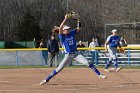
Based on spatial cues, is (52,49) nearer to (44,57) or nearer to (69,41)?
(44,57)

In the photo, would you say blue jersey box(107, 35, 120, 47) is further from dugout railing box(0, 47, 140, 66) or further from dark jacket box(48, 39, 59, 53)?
dugout railing box(0, 47, 140, 66)

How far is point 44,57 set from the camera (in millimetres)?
29141

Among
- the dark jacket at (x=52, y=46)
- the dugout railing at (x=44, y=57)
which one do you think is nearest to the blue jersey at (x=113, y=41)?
the dark jacket at (x=52, y=46)

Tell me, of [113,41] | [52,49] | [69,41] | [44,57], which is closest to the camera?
[69,41]

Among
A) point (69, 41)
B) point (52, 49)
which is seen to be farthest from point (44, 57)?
point (69, 41)

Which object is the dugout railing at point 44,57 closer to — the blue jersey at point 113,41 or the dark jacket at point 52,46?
the dark jacket at point 52,46

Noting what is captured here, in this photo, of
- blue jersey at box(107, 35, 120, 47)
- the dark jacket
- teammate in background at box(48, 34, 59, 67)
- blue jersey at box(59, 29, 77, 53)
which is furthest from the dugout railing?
blue jersey at box(59, 29, 77, 53)

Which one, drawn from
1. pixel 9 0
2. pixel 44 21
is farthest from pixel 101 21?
pixel 9 0

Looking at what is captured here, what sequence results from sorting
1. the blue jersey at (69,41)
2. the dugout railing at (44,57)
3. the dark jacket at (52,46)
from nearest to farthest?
1. the blue jersey at (69,41)
2. the dark jacket at (52,46)
3. the dugout railing at (44,57)

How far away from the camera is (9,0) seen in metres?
61.4

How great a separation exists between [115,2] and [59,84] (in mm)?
45752

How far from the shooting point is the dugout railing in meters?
28.4

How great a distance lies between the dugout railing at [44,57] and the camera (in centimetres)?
2842

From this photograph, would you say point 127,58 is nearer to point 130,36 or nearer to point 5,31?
point 130,36
